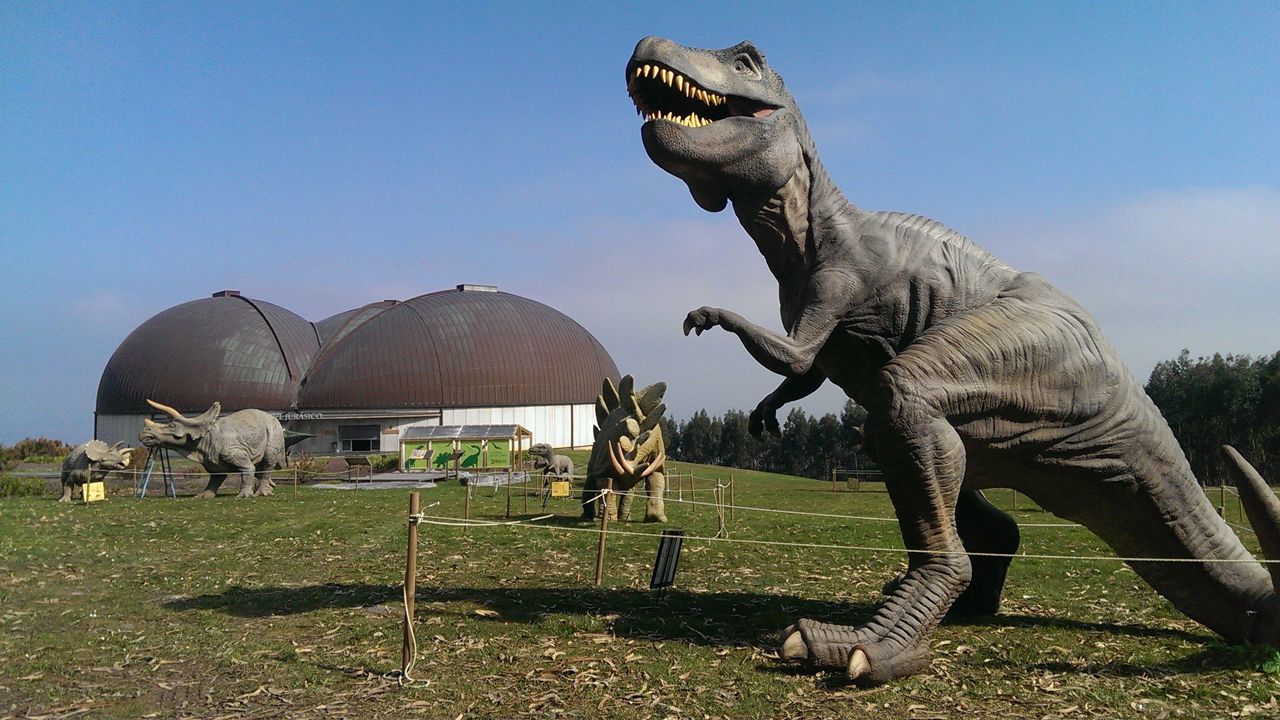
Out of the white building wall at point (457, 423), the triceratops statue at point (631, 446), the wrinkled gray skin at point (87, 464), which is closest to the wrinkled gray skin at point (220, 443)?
the wrinkled gray skin at point (87, 464)

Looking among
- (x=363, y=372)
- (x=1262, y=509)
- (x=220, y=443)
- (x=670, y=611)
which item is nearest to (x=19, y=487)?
(x=220, y=443)

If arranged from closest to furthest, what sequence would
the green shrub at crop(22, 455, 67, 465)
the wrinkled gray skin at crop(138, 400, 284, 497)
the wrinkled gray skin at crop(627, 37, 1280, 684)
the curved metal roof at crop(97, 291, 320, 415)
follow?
the wrinkled gray skin at crop(627, 37, 1280, 684) < the wrinkled gray skin at crop(138, 400, 284, 497) < the green shrub at crop(22, 455, 67, 465) < the curved metal roof at crop(97, 291, 320, 415)

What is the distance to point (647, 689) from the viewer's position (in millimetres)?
4602

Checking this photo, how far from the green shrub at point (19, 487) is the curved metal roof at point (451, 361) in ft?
69.7

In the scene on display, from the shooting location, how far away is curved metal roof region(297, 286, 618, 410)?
145 feet

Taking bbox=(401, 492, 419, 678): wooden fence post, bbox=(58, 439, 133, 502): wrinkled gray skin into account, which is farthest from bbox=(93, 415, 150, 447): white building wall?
bbox=(401, 492, 419, 678): wooden fence post

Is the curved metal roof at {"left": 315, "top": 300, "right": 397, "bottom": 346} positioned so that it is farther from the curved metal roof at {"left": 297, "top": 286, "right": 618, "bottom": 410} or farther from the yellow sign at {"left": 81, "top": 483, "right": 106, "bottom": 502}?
the yellow sign at {"left": 81, "top": 483, "right": 106, "bottom": 502}

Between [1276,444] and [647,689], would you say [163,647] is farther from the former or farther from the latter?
[1276,444]

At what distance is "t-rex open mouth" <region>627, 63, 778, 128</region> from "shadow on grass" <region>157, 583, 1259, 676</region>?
3.40m

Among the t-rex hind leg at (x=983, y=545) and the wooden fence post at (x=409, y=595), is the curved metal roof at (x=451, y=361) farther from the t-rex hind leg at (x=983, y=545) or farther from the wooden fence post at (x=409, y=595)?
the t-rex hind leg at (x=983, y=545)

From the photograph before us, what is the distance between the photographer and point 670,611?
21.3 ft

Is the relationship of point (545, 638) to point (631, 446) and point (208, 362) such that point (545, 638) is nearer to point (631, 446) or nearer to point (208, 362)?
point (631, 446)

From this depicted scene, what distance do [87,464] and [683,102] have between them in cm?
2075

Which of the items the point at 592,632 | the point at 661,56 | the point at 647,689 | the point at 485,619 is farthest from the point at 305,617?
the point at 661,56
